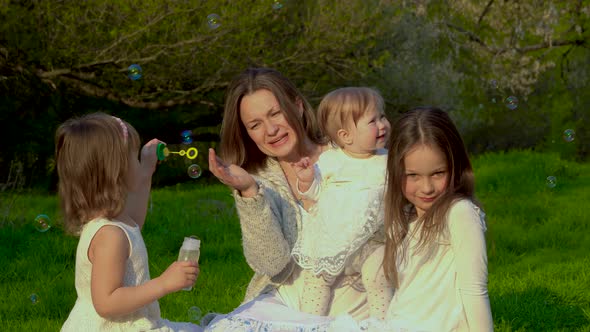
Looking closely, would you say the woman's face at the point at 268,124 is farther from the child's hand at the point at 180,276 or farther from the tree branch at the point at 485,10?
the tree branch at the point at 485,10

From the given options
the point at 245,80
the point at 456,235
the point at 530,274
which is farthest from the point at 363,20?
the point at 456,235

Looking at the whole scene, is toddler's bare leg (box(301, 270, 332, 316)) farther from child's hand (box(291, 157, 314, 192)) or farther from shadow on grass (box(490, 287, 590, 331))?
shadow on grass (box(490, 287, 590, 331))

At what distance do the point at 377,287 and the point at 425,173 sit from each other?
62 centimetres

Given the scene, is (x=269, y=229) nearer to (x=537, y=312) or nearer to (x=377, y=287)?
(x=377, y=287)

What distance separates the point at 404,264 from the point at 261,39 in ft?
30.2

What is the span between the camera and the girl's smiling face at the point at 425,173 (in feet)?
10.9

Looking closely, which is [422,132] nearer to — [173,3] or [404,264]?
[404,264]

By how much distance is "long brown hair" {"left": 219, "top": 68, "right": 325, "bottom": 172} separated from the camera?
4023 mm

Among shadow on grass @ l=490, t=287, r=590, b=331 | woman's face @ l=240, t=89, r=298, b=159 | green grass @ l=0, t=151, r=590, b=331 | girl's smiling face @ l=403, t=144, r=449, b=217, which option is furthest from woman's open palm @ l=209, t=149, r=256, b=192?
shadow on grass @ l=490, t=287, r=590, b=331

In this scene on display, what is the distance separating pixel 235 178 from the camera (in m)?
3.64

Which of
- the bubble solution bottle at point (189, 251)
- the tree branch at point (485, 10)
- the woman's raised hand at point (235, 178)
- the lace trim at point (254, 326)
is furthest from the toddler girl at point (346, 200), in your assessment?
the tree branch at point (485, 10)

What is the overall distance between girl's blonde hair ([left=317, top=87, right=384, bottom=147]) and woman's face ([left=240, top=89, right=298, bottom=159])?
225 millimetres

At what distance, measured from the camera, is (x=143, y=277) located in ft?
11.6

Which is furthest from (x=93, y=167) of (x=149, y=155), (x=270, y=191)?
(x=270, y=191)
